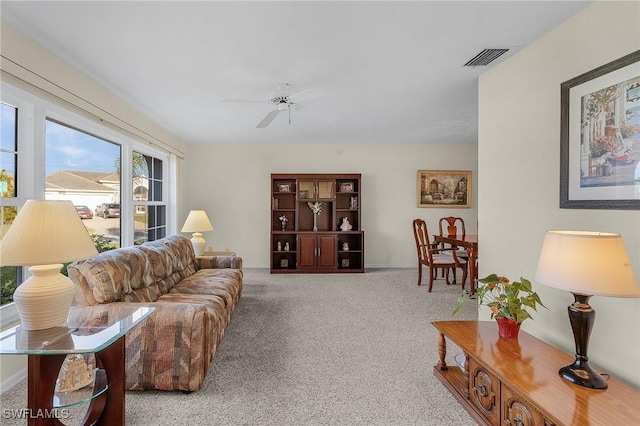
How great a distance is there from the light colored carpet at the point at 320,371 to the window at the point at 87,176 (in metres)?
1.68

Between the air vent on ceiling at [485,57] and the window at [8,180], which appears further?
the air vent on ceiling at [485,57]

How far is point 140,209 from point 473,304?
4.57 meters

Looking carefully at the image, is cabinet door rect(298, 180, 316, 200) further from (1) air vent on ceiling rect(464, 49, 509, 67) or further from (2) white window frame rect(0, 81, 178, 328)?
(1) air vent on ceiling rect(464, 49, 509, 67)

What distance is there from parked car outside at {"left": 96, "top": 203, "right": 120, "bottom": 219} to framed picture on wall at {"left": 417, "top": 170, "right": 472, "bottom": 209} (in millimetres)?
4970

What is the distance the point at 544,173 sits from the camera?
7.27 feet

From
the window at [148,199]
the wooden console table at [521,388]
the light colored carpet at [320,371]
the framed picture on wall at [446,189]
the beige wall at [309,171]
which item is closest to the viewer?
the wooden console table at [521,388]

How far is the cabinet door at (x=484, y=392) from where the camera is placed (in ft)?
5.54

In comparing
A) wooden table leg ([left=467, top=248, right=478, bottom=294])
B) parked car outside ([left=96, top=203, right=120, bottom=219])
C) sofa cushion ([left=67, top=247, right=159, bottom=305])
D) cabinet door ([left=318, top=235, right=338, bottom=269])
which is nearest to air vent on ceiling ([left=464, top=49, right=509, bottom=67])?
wooden table leg ([left=467, top=248, right=478, bottom=294])

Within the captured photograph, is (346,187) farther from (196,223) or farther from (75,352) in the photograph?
(75,352)

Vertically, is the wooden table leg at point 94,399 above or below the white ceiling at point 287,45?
below

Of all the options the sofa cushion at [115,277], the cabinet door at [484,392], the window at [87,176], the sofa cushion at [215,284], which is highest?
the window at [87,176]

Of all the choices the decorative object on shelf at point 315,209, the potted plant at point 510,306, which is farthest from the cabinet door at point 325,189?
the potted plant at point 510,306

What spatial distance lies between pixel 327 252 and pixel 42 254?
4542mm

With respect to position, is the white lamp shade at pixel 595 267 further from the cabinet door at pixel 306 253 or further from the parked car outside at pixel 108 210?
the cabinet door at pixel 306 253
